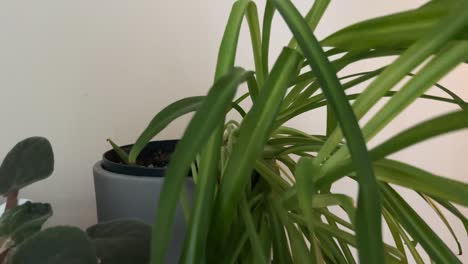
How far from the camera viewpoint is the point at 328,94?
0.64 feet

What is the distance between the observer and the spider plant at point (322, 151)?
7.6 inches

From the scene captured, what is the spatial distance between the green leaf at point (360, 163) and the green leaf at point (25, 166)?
0.17 meters

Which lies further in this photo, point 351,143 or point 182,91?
point 182,91

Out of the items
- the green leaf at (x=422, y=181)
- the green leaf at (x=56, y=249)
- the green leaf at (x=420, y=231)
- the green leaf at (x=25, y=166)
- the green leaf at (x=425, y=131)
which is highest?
the green leaf at (x=425, y=131)

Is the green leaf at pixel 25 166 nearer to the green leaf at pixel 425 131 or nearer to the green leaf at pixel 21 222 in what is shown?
the green leaf at pixel 21 222

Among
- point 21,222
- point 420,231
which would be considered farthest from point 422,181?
point 21,222

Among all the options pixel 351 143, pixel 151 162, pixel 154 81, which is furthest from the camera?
pixel 154 81

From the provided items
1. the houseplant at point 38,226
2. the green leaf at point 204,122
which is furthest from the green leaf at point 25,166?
the green leaf at point 204,122

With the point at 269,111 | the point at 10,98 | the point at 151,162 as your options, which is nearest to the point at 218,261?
the point at 269,111

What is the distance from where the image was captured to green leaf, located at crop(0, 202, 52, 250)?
10.0 inches

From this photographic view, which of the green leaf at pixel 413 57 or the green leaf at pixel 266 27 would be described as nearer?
the green leaf at pixel 413 57

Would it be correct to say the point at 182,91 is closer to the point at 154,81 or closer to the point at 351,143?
the point at 154,81

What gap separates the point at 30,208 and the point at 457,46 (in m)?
0.26

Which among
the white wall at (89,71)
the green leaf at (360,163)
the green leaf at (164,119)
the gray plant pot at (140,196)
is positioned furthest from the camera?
the white wall at (89,71)
